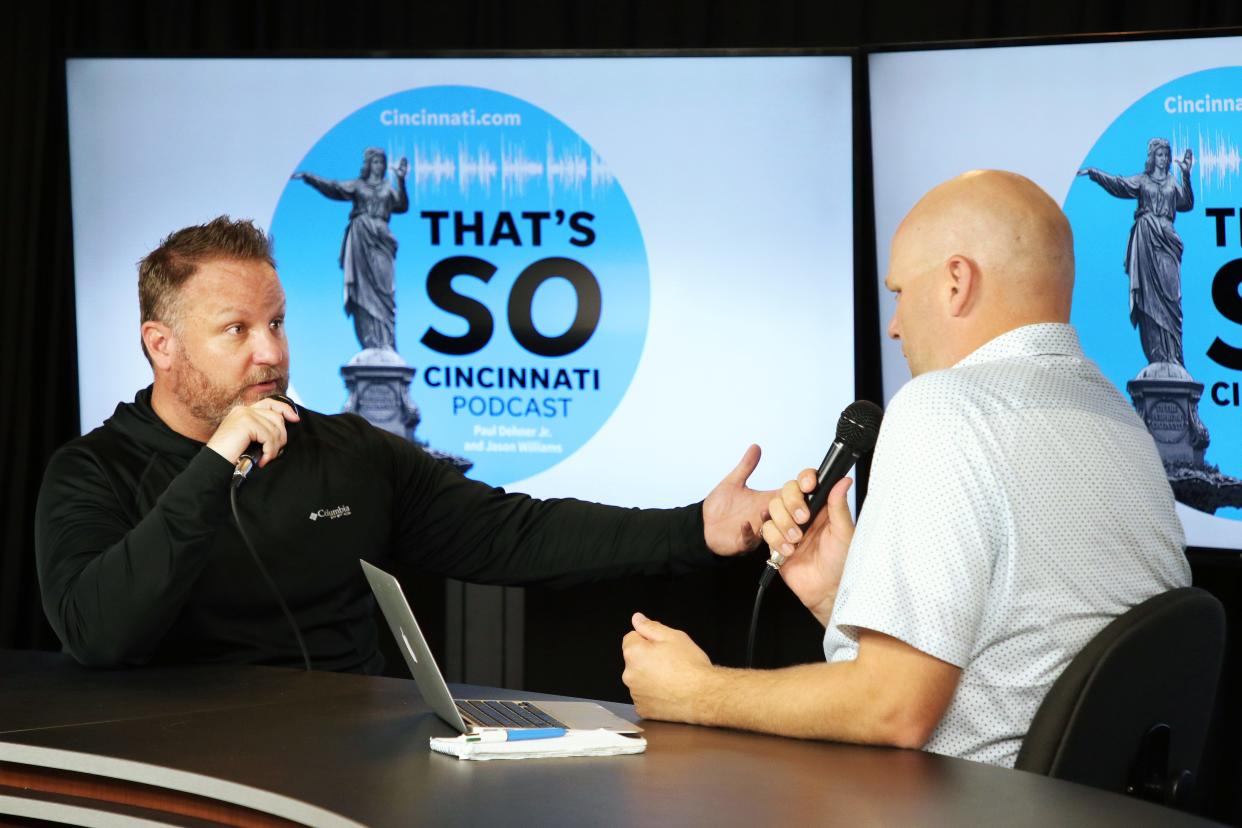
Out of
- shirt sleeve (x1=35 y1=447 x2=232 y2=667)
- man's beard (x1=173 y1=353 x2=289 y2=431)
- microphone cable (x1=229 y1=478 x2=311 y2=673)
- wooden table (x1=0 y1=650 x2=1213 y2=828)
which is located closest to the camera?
wooden table (x1=0 y1=650 x2=1213 y2=828)

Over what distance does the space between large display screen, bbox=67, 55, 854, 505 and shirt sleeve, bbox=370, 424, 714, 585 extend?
0.73m

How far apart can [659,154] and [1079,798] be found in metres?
2.47

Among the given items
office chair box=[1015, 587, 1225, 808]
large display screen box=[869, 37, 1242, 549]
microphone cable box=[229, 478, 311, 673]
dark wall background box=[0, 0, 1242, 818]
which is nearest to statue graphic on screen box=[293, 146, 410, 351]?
dark wall background box=[0, 0, 1242, 818]

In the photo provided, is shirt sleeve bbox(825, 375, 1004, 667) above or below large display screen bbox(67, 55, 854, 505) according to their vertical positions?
below

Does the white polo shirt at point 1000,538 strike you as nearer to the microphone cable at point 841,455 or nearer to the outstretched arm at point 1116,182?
the microphone cable at point 841,455

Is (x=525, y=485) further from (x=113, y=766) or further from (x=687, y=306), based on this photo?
(x=113, y=766)

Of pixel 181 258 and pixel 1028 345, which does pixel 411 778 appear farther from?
pixel 181 258

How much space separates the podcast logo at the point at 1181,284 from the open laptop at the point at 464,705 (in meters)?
2.08

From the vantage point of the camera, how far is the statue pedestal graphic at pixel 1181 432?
3322mm

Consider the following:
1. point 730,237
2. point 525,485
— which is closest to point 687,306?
point 730,237

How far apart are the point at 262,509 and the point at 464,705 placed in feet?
3.08

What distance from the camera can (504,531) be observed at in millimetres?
2830

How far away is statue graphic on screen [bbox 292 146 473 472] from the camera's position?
3.64m

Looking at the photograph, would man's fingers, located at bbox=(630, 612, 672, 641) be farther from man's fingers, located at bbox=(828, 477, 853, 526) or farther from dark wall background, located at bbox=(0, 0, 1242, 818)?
dark wall background, located at bbox=(0, 0, 1242, 818)
